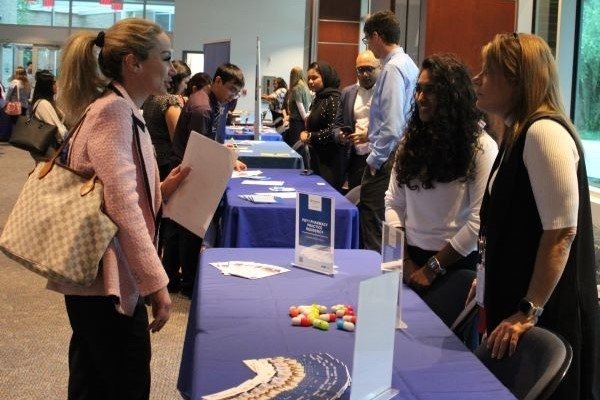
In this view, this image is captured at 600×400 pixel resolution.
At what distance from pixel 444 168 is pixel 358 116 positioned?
342cm

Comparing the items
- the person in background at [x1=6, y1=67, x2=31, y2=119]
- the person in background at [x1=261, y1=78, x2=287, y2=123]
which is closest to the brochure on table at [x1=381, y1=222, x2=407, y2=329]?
the person in background at [x1=261, y1=78, x2=287, y2=123]

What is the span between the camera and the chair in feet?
5.26

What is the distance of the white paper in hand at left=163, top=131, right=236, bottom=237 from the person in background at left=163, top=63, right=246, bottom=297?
1950 millimetres

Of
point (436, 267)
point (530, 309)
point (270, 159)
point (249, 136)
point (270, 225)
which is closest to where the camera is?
point (530, 309)

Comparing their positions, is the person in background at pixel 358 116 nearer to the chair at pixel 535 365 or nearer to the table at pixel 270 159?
the table at pixel 270 159

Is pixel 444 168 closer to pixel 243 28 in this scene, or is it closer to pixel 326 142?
pixel 326 142

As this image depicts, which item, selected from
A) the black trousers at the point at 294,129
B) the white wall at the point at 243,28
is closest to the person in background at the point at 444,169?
the black trousers at the point at 294,129

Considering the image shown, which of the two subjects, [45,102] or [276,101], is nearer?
[45,102]

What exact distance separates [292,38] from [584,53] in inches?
567

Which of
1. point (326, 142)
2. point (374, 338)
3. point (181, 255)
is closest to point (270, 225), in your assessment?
point (181, 255)

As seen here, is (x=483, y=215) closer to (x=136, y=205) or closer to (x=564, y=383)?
(x=564, y=383)

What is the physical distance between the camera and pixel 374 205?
4.41 metres

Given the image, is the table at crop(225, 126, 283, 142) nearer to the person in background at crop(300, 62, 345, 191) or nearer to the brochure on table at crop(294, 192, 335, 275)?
the person in background at crop(300, 62, 345, 191)

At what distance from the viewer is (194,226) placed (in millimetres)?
2453
